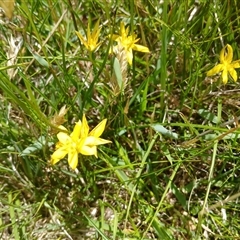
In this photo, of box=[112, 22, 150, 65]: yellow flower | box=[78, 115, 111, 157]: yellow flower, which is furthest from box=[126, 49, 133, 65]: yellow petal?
box=[78, 115, 111, 157]: yellow flower

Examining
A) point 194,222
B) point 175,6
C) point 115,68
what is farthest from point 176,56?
point 194,222

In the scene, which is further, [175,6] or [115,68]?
[175,6]

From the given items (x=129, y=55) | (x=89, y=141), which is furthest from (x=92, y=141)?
(x=129, y=55)

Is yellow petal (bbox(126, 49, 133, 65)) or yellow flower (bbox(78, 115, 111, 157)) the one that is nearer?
yellow flower (bbox(78, 115, 111, 157))

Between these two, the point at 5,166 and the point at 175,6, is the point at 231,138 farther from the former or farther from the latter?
the point at 5,166

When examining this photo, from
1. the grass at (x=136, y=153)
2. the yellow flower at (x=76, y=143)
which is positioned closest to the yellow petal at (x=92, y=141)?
the yellow flower at (x=76, y=143)

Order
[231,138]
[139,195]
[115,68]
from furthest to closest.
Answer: [139,195] < [231,138] < [115,68]

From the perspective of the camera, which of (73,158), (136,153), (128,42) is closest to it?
(73,158)

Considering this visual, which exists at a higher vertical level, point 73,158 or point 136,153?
point 73,158

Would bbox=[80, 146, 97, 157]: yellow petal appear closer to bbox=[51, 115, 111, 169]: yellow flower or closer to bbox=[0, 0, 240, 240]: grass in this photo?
bbox=[51, 115, 111, 169]: yellow flower

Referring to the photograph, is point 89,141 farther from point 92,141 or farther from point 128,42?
point 128,42

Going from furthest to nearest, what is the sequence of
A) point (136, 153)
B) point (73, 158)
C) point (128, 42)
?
point (136, 153)
point (128, 42)
point (73, 158)
